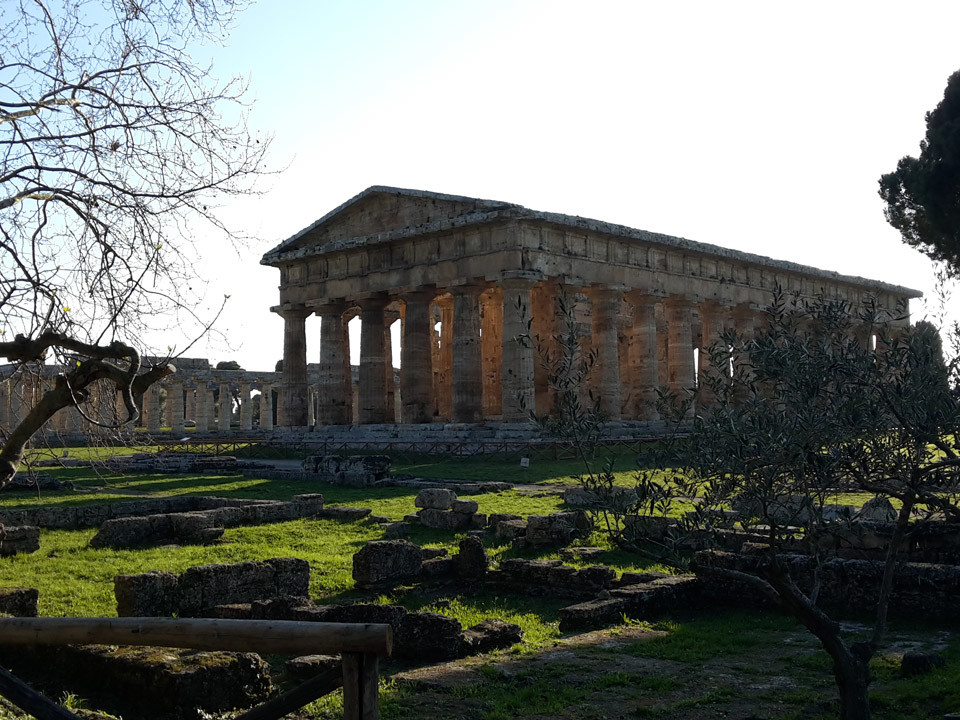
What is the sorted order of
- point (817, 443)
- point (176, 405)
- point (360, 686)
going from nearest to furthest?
point (360, 686) < point (817, 443) < point (176, 405)

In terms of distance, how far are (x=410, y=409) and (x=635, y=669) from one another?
88.7ft

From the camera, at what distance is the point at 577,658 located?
828 centimetres

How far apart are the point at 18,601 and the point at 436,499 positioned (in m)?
9.01

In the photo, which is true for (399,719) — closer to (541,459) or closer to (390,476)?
(390,476)

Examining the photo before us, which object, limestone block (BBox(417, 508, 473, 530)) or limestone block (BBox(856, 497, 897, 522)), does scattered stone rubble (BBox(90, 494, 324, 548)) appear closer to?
limestone block (BBox(417, 508, 473, 530))

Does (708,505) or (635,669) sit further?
(635,669)

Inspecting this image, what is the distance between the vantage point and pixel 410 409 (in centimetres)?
3469

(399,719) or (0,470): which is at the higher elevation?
(0,470)

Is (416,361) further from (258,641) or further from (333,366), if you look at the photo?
(258,641)

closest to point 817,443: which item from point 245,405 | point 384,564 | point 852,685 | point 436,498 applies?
point 852,685

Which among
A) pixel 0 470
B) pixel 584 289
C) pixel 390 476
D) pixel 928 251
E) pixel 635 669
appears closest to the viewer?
pixel 0 470

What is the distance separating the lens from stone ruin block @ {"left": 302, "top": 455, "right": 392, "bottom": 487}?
2267cm

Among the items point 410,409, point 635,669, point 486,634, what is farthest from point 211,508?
point 410,409

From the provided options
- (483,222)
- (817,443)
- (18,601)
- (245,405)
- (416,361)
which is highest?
(483,222)
